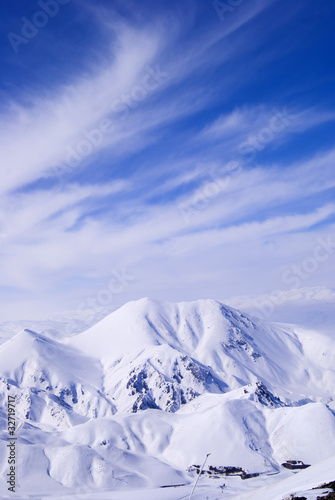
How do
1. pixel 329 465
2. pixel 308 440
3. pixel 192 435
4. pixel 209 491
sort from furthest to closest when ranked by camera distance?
pixel 192 435 < pixel 308 440 < pixel 209 491 < pixel 329 465

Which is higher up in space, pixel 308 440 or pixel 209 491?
pixel 209 491

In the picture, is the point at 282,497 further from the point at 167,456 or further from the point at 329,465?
the point at 167,456

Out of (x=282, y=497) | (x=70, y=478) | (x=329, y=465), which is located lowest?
(x=70, y=478)

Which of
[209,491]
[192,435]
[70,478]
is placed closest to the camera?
[209,491]

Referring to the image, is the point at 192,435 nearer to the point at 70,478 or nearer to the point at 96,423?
the point at 96,423

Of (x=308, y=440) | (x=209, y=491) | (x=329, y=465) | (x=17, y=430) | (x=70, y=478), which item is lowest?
(x=308, y=440)

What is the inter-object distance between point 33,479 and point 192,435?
206ft

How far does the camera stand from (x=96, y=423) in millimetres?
160250

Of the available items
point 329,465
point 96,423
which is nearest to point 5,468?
point 96,423

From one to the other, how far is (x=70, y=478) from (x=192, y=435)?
5304 centimetres

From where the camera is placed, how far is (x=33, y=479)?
10975 cm

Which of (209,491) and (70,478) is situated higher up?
(70,478)

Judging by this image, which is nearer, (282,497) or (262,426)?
(282,497)

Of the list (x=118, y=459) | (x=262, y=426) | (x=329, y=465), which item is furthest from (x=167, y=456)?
(x=329, y=465)
